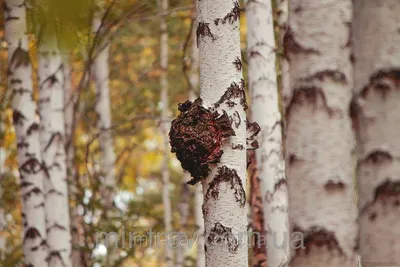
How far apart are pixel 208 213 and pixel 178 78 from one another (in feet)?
31.3

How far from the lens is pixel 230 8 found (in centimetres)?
272

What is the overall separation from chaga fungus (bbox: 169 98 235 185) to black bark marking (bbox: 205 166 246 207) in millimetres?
48

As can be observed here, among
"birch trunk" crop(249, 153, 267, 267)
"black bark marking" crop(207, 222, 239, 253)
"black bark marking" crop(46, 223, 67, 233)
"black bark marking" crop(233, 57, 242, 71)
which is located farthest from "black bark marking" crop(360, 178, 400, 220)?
"black bark marking" crop(46, 223, 67, 233)

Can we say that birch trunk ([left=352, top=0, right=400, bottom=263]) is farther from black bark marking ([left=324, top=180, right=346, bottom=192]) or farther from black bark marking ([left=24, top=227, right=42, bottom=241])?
black bark marking ([left=24, top=227, right=42, bottom=241])

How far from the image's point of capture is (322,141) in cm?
161

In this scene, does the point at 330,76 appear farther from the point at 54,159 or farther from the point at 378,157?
the point at 54,159

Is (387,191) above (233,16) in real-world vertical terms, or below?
below

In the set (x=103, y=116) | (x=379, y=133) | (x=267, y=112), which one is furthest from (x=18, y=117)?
(x=103, y=116)

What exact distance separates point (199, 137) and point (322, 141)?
1.00 m

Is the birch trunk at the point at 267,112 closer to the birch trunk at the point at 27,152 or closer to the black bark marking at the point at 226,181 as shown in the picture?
the birch trunk at the point at 27,152

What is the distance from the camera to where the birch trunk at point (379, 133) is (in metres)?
1.47

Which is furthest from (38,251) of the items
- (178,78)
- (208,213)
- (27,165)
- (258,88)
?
(178,78)

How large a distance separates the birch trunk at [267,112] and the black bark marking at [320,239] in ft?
11.0

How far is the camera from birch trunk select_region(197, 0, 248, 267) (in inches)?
102
